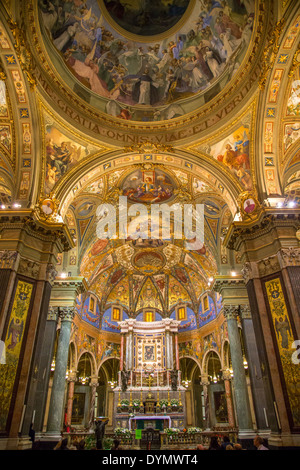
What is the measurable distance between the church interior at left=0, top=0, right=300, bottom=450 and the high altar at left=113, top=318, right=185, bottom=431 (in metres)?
1.46

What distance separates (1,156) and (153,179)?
289 inches

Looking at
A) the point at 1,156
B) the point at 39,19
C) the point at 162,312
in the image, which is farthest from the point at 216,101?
the point at 162,312

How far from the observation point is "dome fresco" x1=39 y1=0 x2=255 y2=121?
12031 millimetres

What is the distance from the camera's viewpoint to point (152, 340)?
2564cm

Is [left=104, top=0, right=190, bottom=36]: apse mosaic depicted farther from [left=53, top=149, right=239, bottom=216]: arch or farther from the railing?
the railing

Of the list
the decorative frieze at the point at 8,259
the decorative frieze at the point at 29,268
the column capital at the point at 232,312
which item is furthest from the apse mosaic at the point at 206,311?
the decorative frieze at the point at 8,259

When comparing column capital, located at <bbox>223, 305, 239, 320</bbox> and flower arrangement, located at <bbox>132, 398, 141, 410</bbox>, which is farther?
flower arrangement, located at <bbox>132, 398, 141, 410</bbox>

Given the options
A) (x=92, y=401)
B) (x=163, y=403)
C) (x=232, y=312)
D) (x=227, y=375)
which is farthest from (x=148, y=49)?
(x=92, y=401)

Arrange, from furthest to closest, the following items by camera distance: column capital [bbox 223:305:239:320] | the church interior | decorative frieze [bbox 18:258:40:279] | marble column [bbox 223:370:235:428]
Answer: marble column [bbox 223:370:235:428]
column capital [bbox 223:305:239:320]
decorative frieze [bbox 18:258:40:279]
the church interior

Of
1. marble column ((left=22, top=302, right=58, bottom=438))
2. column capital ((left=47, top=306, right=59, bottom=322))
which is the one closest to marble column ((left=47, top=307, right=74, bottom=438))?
column capital ((left=47, top=306, right=59, bottom=322))

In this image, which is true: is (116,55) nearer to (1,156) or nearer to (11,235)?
(1,156)

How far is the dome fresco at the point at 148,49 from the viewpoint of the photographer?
1203 cm

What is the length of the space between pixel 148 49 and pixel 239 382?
15.0 metres

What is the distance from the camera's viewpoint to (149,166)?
15727 millimetres
